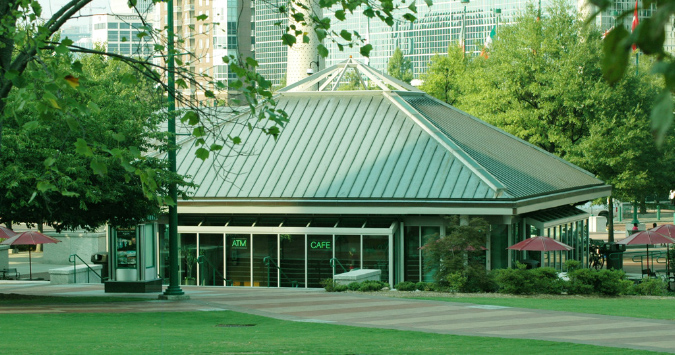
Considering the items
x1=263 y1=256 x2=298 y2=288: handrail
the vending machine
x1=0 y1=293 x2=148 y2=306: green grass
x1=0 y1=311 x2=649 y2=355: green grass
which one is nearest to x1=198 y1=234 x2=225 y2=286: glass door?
x1=263 y1=256 x2=298 y2=288: handrail

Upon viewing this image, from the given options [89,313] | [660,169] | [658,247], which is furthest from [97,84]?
[658,247]

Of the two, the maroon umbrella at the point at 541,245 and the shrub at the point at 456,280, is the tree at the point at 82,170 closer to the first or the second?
the shrub at the point at 456,280

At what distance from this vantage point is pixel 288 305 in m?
20.4

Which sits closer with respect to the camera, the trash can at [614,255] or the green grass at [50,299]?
the green grass at [50,299]

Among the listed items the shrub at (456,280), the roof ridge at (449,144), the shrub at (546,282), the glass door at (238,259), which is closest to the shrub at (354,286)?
the shrub at (456,280)

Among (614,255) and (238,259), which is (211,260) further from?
(614,255)

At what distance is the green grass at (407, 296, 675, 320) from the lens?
17.9 metres

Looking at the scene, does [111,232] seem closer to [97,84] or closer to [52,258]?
[97,84]

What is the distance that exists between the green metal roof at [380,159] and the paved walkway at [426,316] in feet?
25.8

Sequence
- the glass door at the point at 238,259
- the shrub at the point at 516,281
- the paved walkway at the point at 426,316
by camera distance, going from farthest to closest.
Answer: the glass door at the point at 238,259
the shrub at the point at 516,281
the paved walkway at the point at 426,316

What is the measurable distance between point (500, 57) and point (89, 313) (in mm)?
30426

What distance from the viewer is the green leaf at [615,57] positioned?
2576 mm

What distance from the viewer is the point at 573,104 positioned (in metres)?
40.8

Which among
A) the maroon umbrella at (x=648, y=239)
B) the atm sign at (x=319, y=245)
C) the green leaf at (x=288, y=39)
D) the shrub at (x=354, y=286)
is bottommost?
the shrub at (x=354, y=286)
